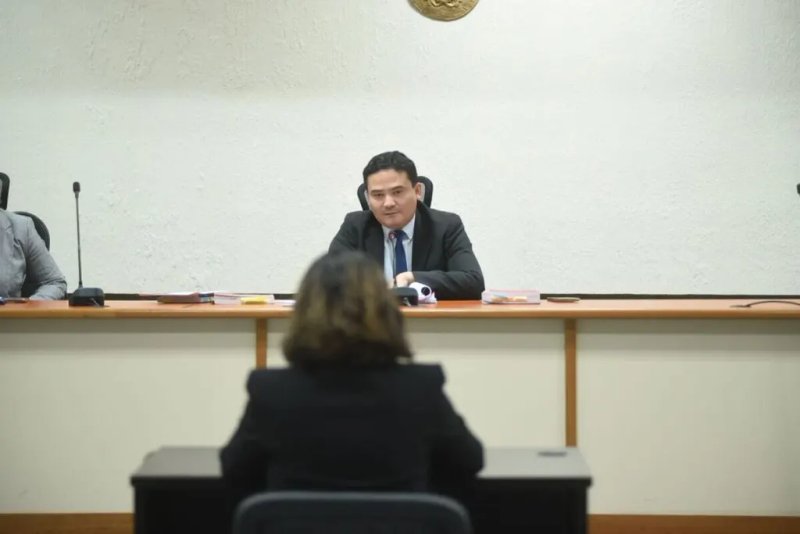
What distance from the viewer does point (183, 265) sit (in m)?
4.79

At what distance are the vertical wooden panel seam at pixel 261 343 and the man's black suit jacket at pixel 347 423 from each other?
4.04 ft

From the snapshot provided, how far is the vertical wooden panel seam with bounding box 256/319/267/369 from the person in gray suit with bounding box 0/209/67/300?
1.54m

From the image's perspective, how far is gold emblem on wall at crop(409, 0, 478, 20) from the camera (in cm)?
469

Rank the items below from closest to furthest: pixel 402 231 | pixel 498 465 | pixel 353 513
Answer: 1. pixel 353 513
2. pixel 498 465
3. pixel 402 231

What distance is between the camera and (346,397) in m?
1.33

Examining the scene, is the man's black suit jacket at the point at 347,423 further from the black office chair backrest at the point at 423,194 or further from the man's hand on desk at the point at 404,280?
the black office chair backrest at the point at 423,194

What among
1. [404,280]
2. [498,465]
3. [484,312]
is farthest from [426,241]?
[498,465]

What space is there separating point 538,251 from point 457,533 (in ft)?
12.2

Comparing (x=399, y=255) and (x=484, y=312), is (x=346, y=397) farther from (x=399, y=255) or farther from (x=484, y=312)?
(x=399, y=255)

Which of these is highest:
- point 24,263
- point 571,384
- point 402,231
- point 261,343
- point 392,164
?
point 392,164

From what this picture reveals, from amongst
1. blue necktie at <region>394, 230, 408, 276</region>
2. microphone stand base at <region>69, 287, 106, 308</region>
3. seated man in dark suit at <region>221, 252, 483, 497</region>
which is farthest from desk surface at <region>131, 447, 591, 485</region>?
blue necktie at <region>394, 230, 408, 276</region>

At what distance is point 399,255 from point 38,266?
65.0 inches

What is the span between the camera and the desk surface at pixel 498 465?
4.95 feet

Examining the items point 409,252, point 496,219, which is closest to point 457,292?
point 409,252
